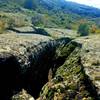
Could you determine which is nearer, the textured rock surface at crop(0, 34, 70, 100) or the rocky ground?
the rocky ground

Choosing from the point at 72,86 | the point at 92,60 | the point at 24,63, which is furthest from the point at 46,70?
the point at 72,86

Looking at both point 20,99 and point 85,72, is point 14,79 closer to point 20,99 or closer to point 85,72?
point 20,99

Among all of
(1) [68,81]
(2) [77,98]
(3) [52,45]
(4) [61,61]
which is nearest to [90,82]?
(2) [77,98]

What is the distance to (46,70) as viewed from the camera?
14.9 metres

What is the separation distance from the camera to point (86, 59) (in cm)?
986

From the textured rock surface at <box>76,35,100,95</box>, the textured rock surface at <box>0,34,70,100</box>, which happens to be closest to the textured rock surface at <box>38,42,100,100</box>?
the textured rock surface at <box>76,35,100,95</box>

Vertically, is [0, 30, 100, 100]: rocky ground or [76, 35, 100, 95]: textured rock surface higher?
[76, 35, 100, 95]: textured rock surface

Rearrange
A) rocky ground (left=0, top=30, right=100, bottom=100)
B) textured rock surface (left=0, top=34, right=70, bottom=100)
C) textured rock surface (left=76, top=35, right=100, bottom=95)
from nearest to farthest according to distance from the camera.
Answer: textured rock surface (left=76, top=35, right=100, bottom=95) → rocky ground (left=0, top=30, right=100, bottom=100) → textured rock surface (left=0, top=34, right=70, bottom=100)

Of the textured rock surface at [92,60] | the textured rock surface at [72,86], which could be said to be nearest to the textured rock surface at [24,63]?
the textured rock surface at [72,86]

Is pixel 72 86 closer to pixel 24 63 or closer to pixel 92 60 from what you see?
pixel 92 60

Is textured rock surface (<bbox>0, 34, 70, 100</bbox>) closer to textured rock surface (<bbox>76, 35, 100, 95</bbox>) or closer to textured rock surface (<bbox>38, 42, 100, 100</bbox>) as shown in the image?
textured rock surface (<bbox>38, 42, 100, 100</bbox>)

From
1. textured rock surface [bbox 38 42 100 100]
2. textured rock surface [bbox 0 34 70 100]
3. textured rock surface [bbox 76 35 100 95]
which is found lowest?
textured rock surface [bbox 0 34 70 100]

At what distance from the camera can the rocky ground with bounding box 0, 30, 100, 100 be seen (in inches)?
338

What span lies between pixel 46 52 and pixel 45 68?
845mm
